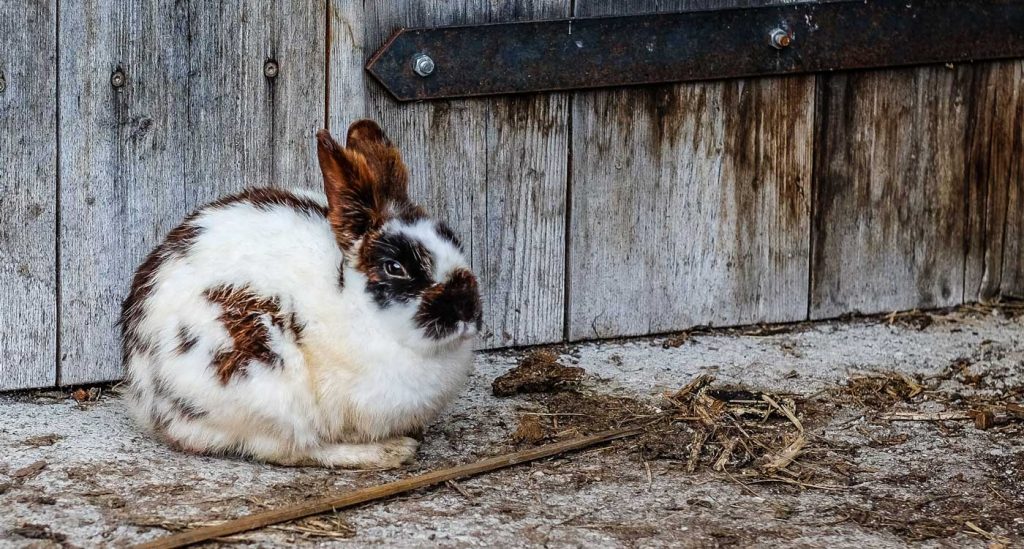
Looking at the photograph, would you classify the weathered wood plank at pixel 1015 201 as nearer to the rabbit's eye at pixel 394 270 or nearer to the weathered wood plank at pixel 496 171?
the weathered wood plank at pixel 496 171

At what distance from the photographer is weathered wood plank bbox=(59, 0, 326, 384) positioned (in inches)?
154

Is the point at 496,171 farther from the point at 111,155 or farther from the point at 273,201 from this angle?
the point at 111,155

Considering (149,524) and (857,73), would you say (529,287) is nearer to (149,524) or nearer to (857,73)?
(857,73)

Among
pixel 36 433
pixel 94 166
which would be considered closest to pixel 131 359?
pixel 36 433

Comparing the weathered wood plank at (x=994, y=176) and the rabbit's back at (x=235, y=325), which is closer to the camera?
the rabbit's back at (x=235, y=325)

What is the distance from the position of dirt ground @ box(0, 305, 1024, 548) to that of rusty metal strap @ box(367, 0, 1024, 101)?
90 cm

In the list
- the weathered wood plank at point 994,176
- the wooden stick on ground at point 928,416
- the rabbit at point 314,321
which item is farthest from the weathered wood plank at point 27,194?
the weathered wood plank at point 994,176

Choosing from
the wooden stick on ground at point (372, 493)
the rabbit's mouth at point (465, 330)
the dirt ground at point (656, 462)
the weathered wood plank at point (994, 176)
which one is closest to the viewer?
the wooden stick on ground at point (372, 493)

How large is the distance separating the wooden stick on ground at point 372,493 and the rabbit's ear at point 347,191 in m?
0.61

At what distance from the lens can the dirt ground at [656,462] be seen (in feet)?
10.4

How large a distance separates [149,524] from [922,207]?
3.02 m

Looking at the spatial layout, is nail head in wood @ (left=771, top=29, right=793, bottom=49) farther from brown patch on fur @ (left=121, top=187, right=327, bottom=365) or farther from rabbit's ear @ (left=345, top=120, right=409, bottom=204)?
brown patch on fur @ (left=121, top=187, right=327, bottom=365)

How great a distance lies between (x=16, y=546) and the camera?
118 inches

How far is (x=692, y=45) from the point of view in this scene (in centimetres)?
439
